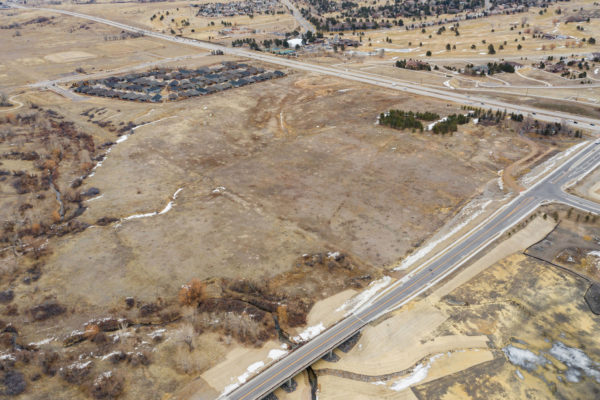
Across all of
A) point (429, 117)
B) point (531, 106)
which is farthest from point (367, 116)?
point (531, 106)

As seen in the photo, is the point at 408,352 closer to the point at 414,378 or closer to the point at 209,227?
the point at 414,378

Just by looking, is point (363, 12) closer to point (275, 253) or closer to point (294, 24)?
point (294, 24)

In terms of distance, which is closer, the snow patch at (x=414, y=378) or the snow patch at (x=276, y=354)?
the snow patch at (x=414, y=378)

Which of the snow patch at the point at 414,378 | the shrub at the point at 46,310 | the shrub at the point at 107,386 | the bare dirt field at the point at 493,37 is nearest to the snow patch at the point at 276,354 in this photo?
the snow patch at the point at 414,378

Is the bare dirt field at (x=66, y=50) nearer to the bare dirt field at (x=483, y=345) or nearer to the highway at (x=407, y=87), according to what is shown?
the highway at (x=407, y=87)

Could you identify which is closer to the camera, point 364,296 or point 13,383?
point 13,383

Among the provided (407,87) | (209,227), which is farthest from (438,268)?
(407,87)

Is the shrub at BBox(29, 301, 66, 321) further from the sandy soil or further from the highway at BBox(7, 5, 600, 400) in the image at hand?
the sandy soil

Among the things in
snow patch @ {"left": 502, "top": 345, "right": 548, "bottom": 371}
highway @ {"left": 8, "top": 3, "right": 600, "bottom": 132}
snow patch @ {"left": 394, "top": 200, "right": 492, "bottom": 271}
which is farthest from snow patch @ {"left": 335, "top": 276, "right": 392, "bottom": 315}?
highway @ {"left": 8, "top": 3, "right": 600, "bottom": 132}
